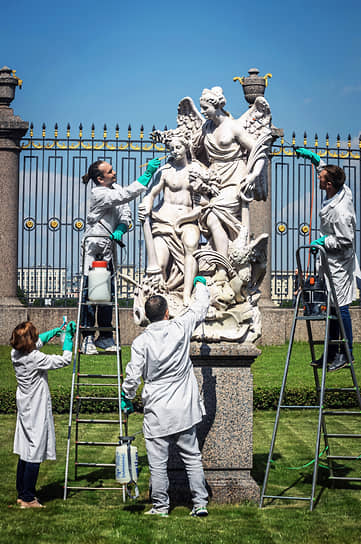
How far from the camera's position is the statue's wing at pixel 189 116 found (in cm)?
819

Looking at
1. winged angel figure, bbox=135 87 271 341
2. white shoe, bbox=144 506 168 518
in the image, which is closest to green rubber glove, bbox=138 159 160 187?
winged angel figure, bbox=135 87 271 341

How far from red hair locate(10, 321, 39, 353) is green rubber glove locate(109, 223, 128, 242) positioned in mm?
1534

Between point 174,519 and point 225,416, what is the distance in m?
1.24

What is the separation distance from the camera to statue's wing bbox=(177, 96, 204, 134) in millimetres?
8188

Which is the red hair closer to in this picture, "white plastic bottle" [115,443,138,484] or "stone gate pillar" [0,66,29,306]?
"white plastic bottle" [115,443,138,484]

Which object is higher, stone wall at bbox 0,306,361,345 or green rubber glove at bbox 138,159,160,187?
green rubber glove at bbox 138,159,160,187

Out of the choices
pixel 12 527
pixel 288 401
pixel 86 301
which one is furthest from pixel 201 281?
pixel 288 401

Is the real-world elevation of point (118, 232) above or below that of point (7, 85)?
below

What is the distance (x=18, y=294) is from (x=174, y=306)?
10453 mm

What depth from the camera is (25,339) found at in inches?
268

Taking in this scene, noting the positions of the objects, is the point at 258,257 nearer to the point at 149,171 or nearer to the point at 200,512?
the point at 149,171

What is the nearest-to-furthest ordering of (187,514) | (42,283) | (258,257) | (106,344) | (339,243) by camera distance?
(187,514)
(339,243)
(258,257)
(106,344)
(42,283)

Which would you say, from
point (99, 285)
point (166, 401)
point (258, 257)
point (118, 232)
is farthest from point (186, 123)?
point (166, 401)

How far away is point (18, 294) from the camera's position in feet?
57.6
